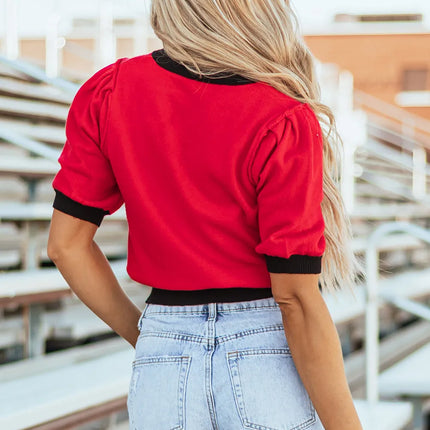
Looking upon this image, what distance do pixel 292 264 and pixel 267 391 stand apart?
0.16m

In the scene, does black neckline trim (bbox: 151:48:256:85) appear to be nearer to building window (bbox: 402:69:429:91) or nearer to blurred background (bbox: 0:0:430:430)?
blurred background (bbox: 0:0:430:430)

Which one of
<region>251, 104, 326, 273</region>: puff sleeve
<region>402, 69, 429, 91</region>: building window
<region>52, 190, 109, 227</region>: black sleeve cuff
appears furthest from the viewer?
<region>402, 69, 429, 91</region>: building window

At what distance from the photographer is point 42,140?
316 cm

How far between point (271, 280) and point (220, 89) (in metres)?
0.24

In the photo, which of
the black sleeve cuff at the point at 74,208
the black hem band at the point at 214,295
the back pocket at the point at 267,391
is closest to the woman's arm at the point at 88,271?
the black sleeve cuff at the point at 74,208

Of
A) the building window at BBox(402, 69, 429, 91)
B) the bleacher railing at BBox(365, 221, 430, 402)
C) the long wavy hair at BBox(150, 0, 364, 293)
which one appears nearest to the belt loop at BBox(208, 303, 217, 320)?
the long wavy hair at BBox(150, 0, 364, 293)

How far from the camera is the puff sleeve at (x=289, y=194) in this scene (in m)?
0.84

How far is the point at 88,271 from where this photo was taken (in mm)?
1038

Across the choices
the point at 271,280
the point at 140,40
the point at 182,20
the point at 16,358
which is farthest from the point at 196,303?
the point at 140,40

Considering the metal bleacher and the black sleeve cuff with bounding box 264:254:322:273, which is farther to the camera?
the metal bleacher

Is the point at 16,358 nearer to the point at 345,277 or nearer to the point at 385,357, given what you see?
the point at 345,277

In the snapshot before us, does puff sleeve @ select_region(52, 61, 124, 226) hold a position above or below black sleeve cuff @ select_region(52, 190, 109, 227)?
above

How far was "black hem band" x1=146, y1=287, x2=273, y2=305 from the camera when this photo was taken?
0.90 m

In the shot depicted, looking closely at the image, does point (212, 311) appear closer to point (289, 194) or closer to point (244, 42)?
point (289, 194)
